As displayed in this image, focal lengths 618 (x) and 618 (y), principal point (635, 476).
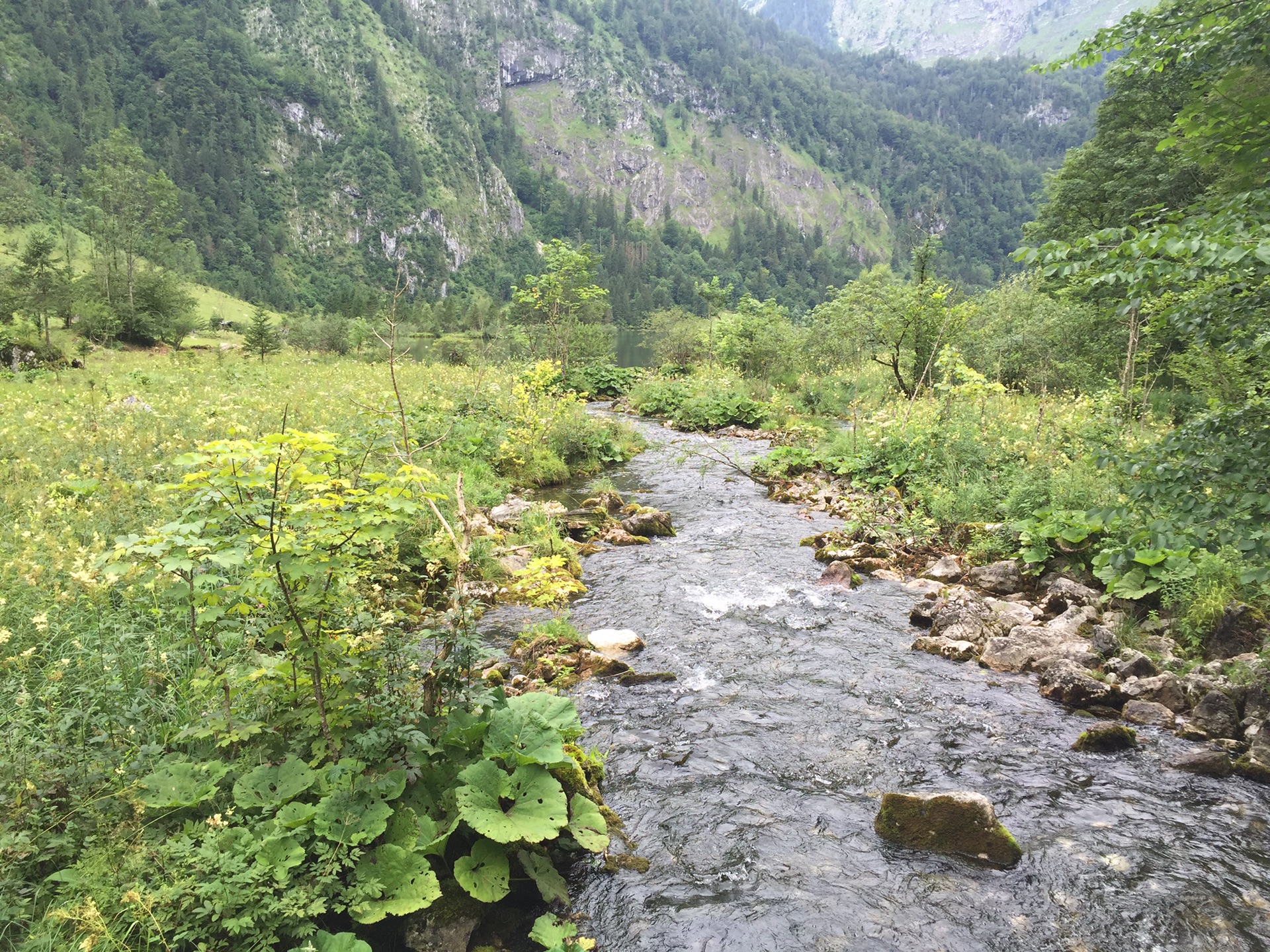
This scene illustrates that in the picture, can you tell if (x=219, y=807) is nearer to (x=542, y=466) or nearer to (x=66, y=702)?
(x=66, y=702)

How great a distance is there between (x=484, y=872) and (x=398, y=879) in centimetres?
58

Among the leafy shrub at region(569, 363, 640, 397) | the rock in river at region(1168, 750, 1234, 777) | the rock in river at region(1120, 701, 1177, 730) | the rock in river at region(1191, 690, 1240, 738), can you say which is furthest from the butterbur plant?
the leafy shrub at region(569, 363, 640, 397)

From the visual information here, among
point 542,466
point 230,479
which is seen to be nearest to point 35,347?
point 542,466

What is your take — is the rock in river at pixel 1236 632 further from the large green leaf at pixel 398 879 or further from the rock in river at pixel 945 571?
the large green leaf at pixel 398 879

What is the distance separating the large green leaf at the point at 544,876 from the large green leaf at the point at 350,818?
1068 mm

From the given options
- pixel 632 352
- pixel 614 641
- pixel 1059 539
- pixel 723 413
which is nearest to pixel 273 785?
pixel 614 641

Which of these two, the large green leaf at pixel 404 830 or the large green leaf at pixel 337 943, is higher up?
the large green leaf at pixel 404 830

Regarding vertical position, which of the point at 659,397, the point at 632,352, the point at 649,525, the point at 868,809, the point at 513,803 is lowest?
the point at 868,809

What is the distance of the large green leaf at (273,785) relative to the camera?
341cm

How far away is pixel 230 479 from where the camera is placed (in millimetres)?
3361

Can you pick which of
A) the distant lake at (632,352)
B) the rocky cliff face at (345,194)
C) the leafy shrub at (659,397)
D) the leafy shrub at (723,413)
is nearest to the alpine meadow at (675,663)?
the leafy shrub at (723,413)

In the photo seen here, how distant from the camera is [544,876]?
4082 mm

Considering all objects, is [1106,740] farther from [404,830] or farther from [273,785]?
[273,785]

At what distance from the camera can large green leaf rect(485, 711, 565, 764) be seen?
13.5ft
